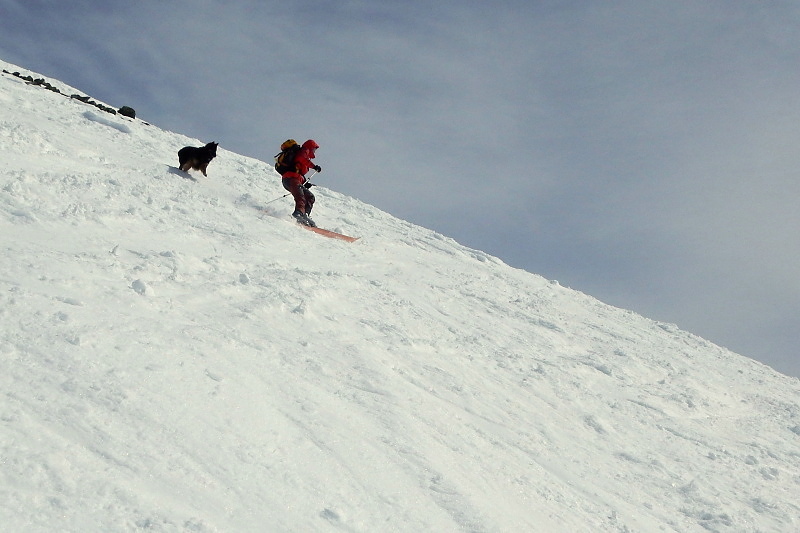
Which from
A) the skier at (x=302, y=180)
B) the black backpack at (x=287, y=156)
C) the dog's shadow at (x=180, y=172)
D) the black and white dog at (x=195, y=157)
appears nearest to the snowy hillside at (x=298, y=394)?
the dog's shadow at (x=180, y=172)

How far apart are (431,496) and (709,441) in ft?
14.4

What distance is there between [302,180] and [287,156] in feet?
1.78

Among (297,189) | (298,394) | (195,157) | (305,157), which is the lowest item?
(298,394)

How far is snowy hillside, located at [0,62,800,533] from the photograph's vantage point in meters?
3.32

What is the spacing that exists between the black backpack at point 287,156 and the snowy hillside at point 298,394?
1513 millimetres

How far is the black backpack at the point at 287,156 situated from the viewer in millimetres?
11985

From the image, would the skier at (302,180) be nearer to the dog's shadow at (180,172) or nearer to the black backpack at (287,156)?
the black backpack at (287,156)

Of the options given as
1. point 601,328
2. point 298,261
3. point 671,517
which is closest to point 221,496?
point 671,517

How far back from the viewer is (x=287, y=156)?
1205cm

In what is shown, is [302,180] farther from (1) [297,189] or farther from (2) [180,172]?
(2) [180,172]

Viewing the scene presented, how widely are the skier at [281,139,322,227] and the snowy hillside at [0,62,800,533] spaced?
38.3 inches

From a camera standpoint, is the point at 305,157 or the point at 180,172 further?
the point at 305,157

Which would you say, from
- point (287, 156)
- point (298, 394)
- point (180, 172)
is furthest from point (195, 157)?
point (298, 394)

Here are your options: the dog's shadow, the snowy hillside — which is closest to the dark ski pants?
the snowy hillside
